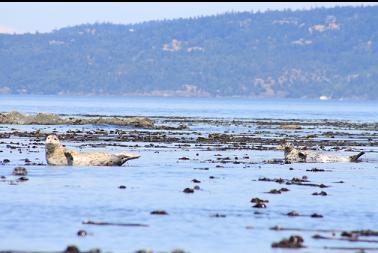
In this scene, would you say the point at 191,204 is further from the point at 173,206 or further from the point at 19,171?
the point at 19,171

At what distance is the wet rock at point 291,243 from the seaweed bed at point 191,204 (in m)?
0.02

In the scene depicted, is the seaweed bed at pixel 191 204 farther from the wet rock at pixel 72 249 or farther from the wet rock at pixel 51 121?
the wet rock at pixel 51 121

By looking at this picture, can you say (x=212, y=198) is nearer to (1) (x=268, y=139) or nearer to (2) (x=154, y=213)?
(2) (x=154, y=213)

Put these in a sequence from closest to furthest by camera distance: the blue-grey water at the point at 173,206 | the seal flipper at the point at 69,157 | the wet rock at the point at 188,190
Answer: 1. the blue-grey water at the point at 173,206
2. the wet rock at the point at 188,190
3. the seal flipper at the point at 69,157

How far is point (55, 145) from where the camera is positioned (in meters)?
36.5

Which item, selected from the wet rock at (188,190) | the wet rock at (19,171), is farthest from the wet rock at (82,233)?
the wet rock at (19,171)

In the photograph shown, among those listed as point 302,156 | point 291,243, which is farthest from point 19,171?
point 291,243

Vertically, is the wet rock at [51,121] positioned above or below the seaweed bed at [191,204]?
above

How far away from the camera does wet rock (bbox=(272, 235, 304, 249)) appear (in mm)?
20438

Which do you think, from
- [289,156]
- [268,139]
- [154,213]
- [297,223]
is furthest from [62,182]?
[268,139]

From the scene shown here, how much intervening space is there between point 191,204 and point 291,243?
676 centimetres

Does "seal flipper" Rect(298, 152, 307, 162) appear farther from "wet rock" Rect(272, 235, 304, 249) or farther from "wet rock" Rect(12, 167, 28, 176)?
"wet rock" Rect(272, 235, 304, 249)

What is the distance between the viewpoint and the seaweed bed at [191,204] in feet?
69.4

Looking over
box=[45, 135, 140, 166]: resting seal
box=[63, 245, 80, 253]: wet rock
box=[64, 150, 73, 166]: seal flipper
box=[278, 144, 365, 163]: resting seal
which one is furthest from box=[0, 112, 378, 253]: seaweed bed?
box=[64, 150, 73, 166]: seal flipper
